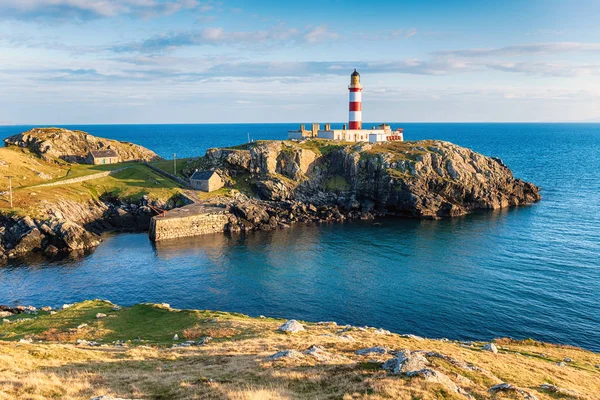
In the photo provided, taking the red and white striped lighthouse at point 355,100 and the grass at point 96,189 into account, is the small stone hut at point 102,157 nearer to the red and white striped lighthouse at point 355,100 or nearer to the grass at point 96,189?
the grass at point 96,189

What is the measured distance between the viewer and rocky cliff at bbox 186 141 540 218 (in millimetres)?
109500

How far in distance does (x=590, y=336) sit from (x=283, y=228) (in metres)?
60.8

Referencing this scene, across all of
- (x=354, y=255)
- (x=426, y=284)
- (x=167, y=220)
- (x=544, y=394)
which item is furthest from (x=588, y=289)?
(x=167, y=220)

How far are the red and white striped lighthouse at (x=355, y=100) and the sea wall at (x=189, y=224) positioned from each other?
58366 mm

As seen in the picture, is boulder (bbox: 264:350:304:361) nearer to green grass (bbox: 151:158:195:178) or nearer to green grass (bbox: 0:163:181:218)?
green grass (bbox: 0:163:181:218)

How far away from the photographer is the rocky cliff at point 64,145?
128m

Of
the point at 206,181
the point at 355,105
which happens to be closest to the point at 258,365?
the point at 206,181

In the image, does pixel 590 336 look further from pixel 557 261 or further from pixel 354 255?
pixel 354 255

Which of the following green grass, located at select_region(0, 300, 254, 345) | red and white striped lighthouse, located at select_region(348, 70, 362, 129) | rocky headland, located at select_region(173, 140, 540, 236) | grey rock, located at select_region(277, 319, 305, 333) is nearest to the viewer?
grey rock, located at select_region(277, 319, 305, 333)


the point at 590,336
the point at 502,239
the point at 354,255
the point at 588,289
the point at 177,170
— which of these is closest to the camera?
the point at 590,336

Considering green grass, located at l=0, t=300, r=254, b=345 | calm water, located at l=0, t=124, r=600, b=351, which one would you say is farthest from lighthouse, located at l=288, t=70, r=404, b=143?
green grass, located at l=0, t=300, r=254, b=345

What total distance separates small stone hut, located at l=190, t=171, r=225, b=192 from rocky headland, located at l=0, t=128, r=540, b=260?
2468mm

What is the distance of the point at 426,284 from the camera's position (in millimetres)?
63562

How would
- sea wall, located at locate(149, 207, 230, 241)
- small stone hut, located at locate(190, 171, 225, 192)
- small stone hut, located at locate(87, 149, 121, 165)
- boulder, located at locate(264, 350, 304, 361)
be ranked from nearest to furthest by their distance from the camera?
boulder, located at locate(264, 350, 304, 361)
sea wall, located at locate(149, 207, 230, 241)
small stone hut, located at locate(190, 171, 225, 192)
small stone hut, located at locate(87, 149, 121, 165)
